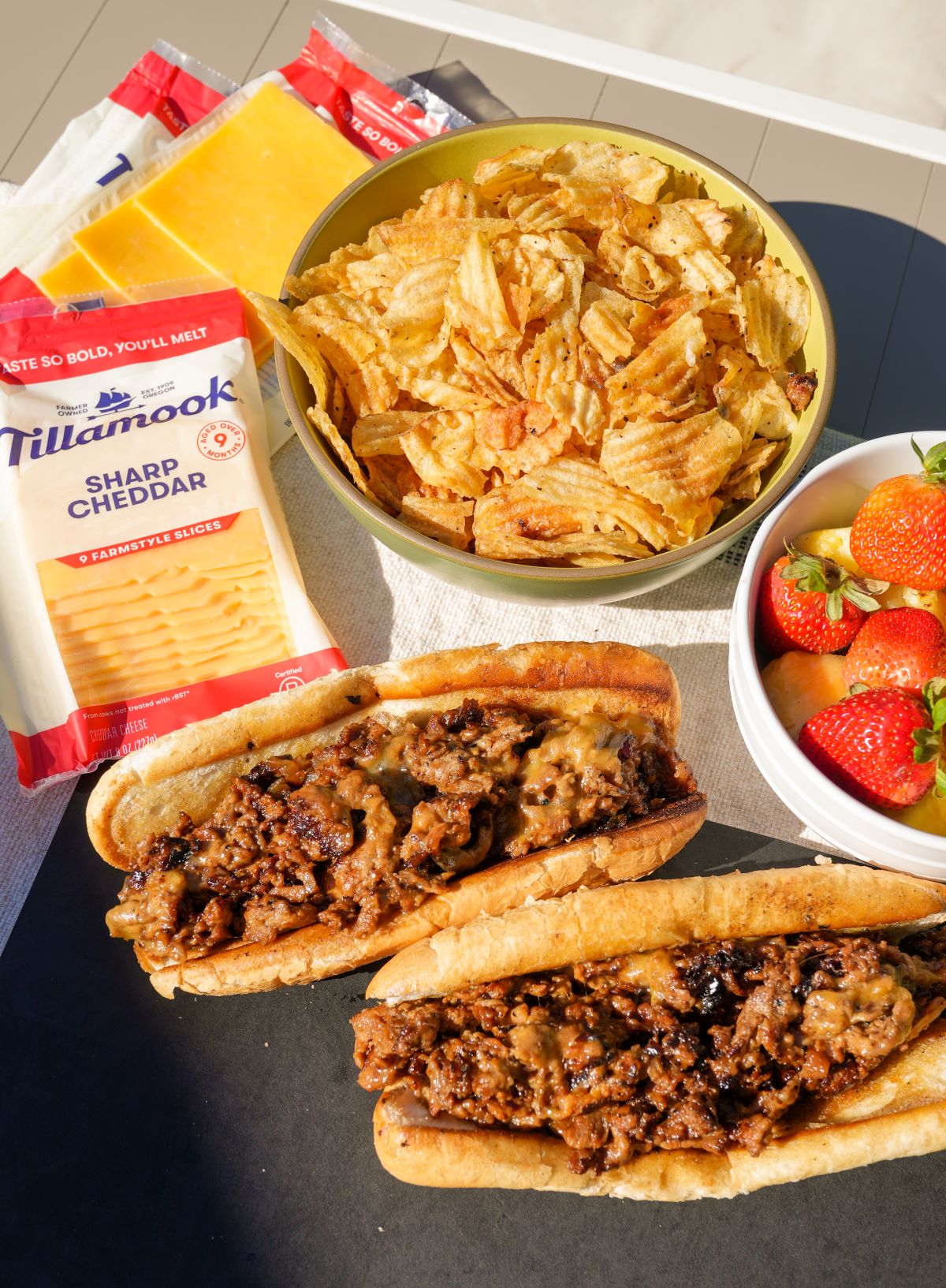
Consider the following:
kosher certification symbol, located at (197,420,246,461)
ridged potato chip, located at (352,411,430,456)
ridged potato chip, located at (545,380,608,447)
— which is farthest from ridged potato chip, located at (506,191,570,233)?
kosher certification symbol, located at (197,420,246,461)

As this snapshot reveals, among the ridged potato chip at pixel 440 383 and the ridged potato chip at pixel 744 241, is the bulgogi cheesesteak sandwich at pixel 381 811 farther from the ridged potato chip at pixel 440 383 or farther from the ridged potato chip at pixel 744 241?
the ridged potato chip at pixel 744 241

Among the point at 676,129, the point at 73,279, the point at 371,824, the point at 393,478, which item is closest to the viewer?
the point at 371,824

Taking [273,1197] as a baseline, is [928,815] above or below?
above

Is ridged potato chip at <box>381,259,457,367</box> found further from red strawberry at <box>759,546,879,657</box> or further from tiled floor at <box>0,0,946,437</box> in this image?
tiled floor at <box>0,0,946,437</box>

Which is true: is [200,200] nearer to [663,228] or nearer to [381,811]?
[663,228]

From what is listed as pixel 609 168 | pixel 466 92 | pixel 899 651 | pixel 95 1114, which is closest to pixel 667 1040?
pixel 899 651

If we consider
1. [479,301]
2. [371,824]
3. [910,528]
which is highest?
[479,301]

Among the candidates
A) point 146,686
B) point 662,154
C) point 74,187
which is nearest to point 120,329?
point 74,187
